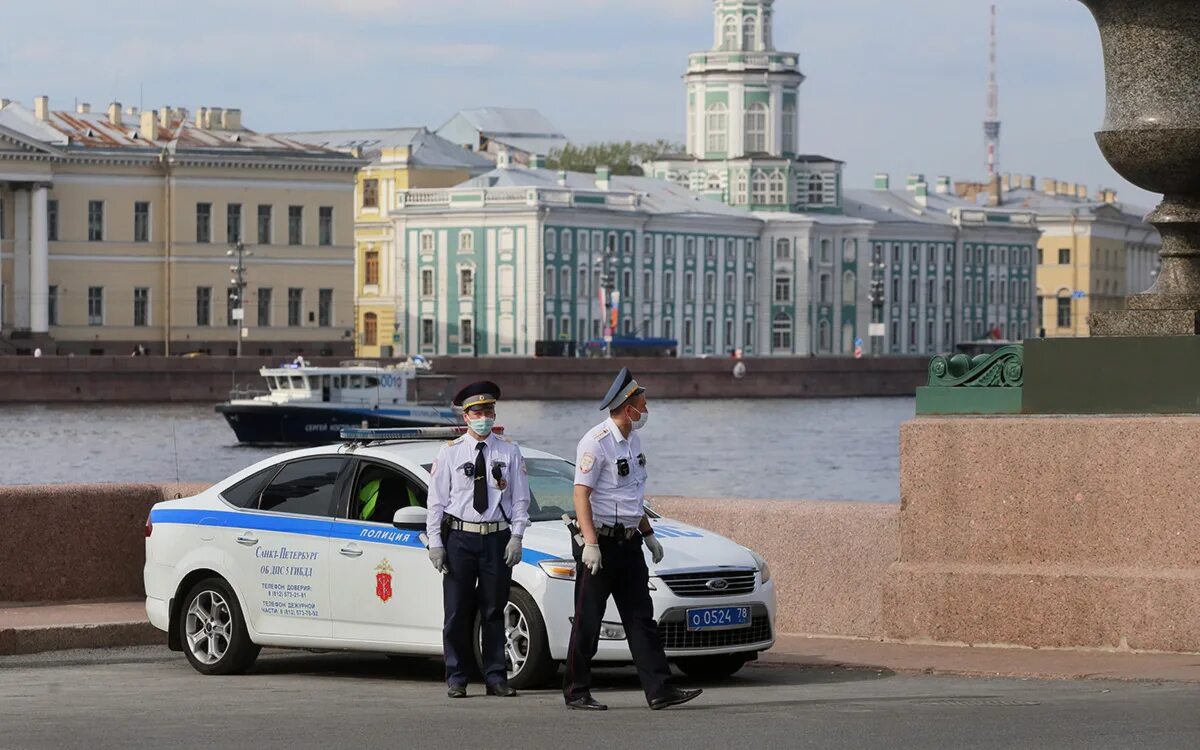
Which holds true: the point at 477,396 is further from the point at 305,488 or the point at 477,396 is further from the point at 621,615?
the point at 305,488

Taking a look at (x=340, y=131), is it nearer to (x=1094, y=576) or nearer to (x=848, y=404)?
(x=848, y=404)

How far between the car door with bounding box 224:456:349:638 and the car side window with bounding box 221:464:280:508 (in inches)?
1.2

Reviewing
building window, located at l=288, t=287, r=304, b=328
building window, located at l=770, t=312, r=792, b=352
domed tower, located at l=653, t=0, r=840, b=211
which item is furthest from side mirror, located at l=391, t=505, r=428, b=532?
domed tower, located at l=653, t=0, r=840, b=211

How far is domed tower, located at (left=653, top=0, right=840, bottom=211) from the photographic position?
382 ft

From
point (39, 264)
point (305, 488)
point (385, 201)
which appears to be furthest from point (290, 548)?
point (385, 201)

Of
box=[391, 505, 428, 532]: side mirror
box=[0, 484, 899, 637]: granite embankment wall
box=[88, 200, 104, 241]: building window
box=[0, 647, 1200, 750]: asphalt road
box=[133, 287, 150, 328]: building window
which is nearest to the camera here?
box=[0, 647, 1200, 750]: asphalt road

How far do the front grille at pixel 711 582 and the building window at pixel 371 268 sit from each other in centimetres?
9567

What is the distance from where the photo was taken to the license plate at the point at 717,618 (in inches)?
399

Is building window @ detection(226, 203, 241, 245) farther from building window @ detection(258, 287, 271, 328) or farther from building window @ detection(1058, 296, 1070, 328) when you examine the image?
building window @ detection(1058, 296, 1070, 328)

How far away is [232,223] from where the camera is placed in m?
88.5

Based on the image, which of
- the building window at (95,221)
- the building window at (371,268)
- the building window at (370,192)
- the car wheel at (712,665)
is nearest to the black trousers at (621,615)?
the car wheel at (712,665)

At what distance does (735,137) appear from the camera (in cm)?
11694

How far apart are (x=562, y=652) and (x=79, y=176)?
7835cm

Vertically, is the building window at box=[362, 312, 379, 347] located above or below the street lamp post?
below
